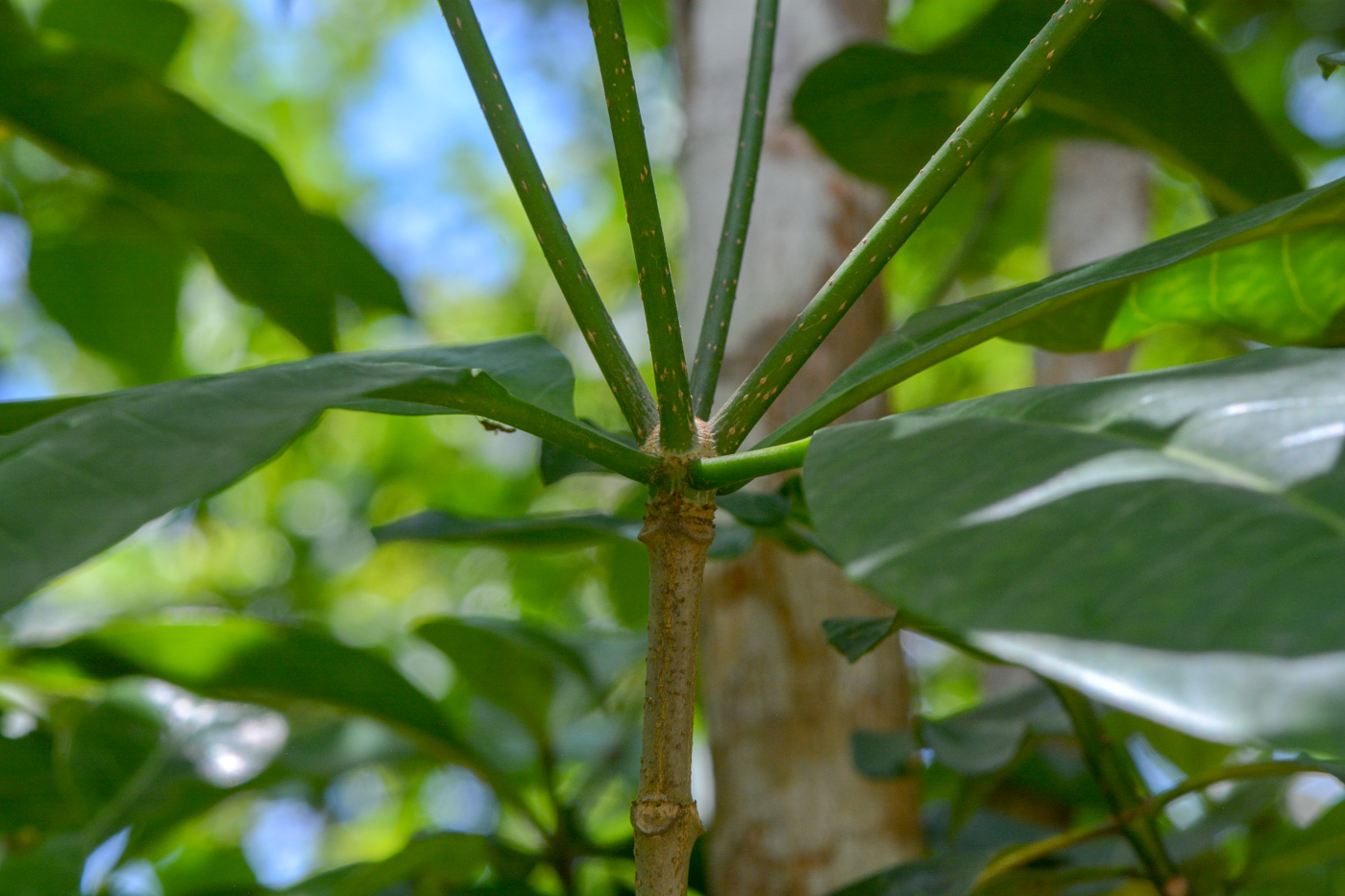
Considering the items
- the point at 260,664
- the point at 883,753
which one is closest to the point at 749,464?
the point at 883,753

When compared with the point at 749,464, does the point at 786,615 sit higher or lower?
higher

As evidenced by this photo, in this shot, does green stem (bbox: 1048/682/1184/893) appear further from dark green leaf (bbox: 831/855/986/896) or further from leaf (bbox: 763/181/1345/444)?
leaf (bbox: 763/181/1345/444)

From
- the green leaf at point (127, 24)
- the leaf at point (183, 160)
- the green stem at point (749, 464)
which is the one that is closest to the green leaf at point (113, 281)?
the green leaf at point (127, 24)

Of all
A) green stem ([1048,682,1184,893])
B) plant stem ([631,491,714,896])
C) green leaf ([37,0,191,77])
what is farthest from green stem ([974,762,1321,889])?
green leaf ([37,0,191,77])

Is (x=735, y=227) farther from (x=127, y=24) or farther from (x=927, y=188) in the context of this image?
(x=127, y=24)

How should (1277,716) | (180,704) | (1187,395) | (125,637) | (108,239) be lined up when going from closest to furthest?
(1277,716) < (1187,395) < (125,637) < (180,704) < (108,239)

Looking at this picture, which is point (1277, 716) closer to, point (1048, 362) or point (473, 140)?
point (1048, 362)

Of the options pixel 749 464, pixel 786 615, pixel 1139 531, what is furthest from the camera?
pixel 786 615

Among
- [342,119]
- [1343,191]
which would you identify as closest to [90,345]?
[1343,191]

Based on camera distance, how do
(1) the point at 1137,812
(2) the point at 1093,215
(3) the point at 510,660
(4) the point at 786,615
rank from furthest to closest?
(2) the point at 1093,215, (3) the point at 510,660, (4) the point at 786,615, (1) the point at 1137,812
